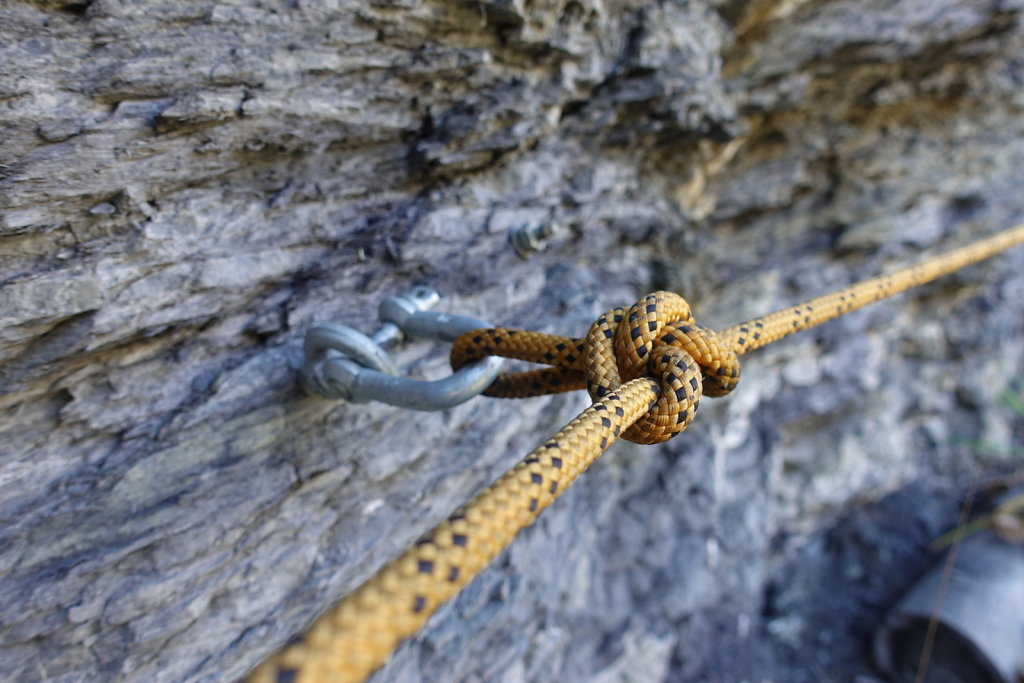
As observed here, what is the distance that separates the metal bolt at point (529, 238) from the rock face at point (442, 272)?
0.06m

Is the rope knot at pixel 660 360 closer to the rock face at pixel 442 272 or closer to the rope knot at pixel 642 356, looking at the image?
the rope knot at pixel 642 356

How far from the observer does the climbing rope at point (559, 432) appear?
48 cm

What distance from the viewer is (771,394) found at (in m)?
2.70

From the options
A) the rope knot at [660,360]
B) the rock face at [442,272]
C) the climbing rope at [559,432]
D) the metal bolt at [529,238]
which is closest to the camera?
the climbing rope at [559,432]

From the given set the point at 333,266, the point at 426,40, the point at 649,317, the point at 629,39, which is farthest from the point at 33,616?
the point at 629,39

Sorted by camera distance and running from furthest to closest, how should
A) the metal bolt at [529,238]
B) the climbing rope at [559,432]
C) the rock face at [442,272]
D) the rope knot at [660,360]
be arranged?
the metal bolt at [529,238], the rock face at [442,272], the rope knot at [660,360], the climbing rope at [559,432]

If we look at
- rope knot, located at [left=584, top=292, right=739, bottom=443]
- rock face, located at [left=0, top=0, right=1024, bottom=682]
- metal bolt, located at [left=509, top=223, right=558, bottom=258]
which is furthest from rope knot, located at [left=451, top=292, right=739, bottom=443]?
metal bolt, located at [left=509, top=223, right=558, bottom=258]

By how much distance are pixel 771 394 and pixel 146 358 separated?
101 inches

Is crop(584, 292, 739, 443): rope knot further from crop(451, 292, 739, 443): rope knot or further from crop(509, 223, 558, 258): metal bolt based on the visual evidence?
crop(509, 223, 558, 258): metal bolt

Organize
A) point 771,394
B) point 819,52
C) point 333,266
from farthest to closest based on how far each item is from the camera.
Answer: point 771,394 → point 819,52 → point 333,266

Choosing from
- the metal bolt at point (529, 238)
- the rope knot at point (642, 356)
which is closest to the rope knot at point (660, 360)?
the rope knot at point (642, 356)

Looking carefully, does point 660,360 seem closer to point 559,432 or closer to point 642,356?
point 642,356

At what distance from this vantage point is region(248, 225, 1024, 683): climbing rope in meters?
0.48

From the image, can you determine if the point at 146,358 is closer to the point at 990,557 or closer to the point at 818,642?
the point at 818,642
